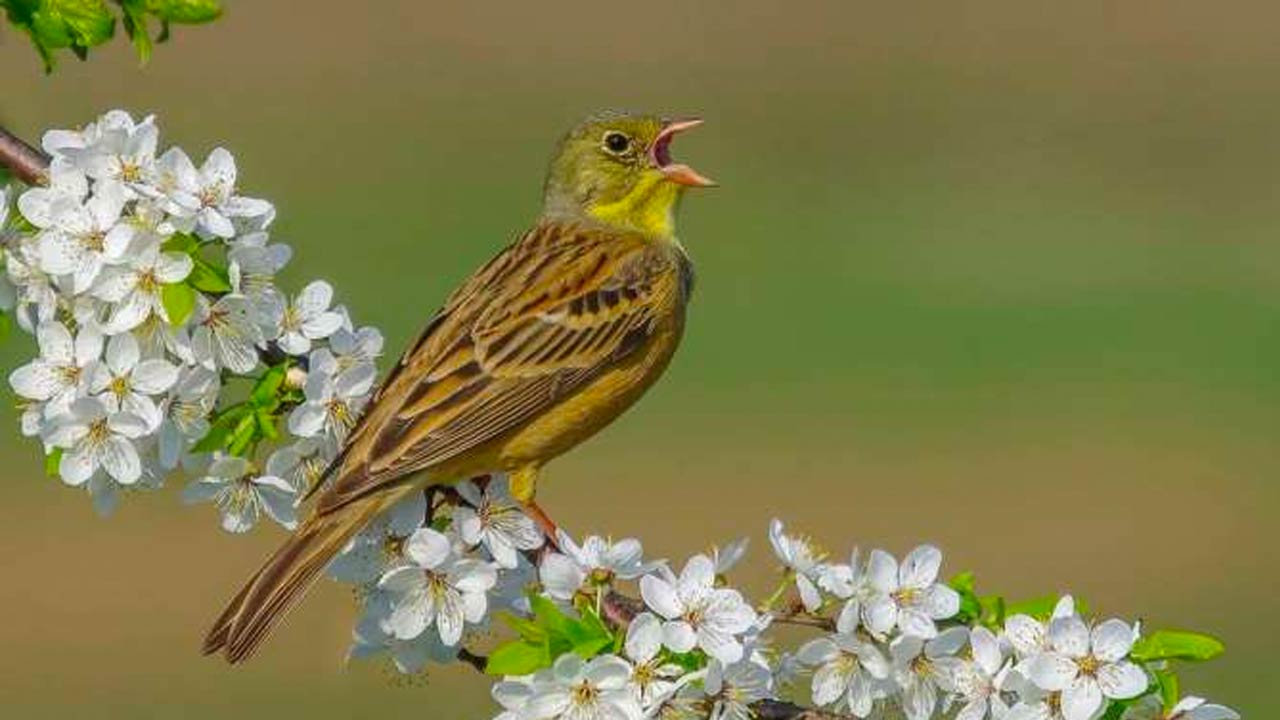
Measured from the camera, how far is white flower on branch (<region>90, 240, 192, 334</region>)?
17.0 feet

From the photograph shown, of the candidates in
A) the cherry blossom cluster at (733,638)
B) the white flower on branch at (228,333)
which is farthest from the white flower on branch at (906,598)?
the white flower on branch at (228,333)

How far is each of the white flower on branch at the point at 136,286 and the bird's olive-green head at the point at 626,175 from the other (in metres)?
2.85

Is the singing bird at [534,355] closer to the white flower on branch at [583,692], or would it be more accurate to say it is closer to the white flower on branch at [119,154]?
the white flower on branch at [119,154]

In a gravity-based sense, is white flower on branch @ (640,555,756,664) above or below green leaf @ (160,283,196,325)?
below

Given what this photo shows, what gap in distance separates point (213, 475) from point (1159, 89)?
39.5m

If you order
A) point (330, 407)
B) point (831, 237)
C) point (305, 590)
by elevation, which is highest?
point (330, 407)

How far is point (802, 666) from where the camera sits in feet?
16.9

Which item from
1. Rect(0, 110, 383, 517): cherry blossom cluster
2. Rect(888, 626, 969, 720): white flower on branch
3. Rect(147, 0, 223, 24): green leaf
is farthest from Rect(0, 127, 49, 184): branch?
Rect(888, 626, 969, 720): white flower on branch

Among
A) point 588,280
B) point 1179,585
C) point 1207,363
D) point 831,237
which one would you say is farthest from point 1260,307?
point 588,280

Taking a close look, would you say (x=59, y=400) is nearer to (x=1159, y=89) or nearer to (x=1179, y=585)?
(x=1179, y=585)

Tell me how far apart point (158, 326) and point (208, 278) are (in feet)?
0.40

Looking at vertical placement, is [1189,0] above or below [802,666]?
below

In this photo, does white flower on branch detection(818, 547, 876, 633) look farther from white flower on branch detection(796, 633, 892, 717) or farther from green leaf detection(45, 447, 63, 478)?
green leaf detection(45, 447, 63, 478)

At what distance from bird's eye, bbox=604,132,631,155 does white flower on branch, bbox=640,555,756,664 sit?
10.5 ft
